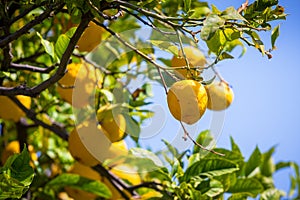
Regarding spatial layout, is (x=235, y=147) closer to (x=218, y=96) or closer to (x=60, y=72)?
(x=218, y=96)

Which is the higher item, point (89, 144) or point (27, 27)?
point (27, 27)

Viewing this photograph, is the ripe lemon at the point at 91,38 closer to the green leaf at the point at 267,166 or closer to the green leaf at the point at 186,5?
the green leaf at the point at 186,5

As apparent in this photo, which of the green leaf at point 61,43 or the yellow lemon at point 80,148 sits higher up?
the green leaf at point 61,43

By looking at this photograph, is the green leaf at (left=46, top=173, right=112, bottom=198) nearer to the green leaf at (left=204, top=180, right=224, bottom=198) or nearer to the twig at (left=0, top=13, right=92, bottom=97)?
the green leaf at (left=204, top=180, right=224, bottom=198)

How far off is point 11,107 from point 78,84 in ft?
0.65

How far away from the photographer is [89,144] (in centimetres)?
136

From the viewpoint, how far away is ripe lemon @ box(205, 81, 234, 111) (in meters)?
1.25

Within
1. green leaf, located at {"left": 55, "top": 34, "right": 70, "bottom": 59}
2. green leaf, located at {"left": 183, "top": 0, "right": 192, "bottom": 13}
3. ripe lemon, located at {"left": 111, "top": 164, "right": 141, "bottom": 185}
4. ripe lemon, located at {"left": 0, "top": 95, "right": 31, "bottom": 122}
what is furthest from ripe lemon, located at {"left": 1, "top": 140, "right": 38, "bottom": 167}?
green leaf, located at {"left": 183, "top": 0, "right": 192, "bottom": 13}

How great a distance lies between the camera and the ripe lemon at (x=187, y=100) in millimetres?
983

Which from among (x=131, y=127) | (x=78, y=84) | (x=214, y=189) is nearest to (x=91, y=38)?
(x=78, y=84)

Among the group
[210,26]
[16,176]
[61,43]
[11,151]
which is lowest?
[11,151]

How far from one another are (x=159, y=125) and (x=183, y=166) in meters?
0.12

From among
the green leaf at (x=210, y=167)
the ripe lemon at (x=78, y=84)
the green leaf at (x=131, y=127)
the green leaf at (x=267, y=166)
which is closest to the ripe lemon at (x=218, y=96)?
the green leaf at (x=210, y=167)

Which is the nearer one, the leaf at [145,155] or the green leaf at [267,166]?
the leaf at [145,155]
